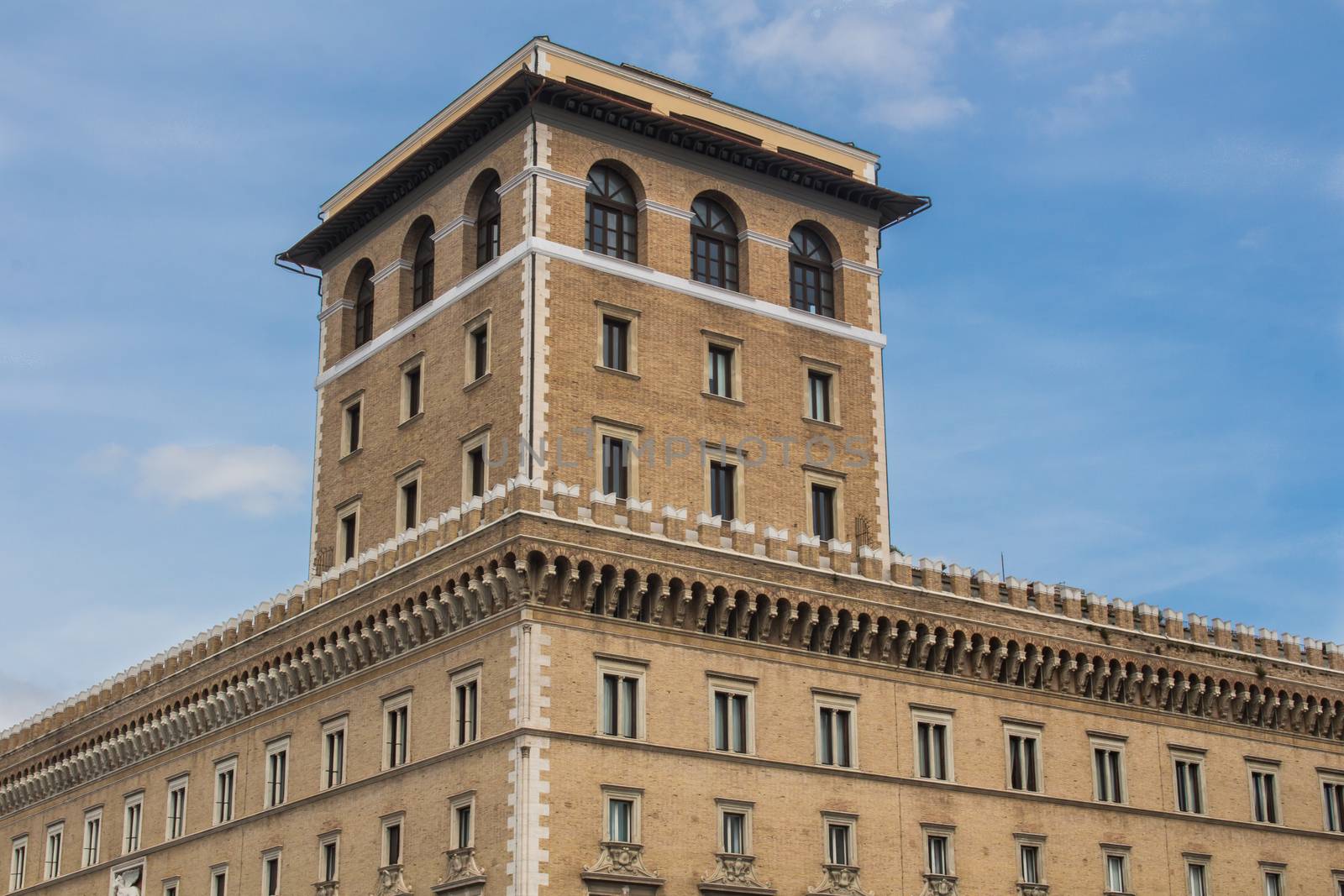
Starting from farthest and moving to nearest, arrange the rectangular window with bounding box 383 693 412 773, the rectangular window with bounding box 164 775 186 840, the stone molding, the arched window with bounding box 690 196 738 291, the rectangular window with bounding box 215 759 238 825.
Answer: the rectangular window with bounding box 164 775 186 840 → the arched window with bounding box 690 196 738 291 → the rectangular window with bounding box 215 759 238 825 → the rectangular window with bounding box 383 693 412 773 → the stone molding

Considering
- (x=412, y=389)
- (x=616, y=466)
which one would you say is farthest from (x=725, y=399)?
(x=412, y=389)

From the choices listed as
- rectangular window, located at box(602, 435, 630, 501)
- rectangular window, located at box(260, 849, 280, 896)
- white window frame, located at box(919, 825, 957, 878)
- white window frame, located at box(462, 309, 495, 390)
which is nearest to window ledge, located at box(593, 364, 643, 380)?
rectangular window, located at box(602, 435, 630, 501)

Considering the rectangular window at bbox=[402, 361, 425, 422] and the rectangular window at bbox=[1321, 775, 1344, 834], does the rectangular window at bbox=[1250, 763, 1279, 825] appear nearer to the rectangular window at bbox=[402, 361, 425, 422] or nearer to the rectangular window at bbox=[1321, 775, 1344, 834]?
the rectangular window at bbox=[1321, 775, 1344, 834]

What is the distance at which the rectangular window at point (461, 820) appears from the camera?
49.8m

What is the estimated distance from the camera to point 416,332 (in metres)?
61.8

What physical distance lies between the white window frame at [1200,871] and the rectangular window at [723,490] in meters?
17.8

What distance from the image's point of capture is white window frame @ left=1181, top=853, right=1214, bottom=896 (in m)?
59.6

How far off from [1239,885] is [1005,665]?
11.0m

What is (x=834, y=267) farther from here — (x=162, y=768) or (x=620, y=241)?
(x=162, y=768)

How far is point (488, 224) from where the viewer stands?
197 ft

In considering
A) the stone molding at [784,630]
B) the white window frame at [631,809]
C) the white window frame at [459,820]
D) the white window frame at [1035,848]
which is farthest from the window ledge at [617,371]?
the white window frame at [1035,848]

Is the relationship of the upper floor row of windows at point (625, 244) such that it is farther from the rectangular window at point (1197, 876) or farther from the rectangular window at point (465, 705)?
the rectangular window at point (1197, 876)

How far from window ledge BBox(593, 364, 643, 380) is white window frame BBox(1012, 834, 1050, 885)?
57.4ft

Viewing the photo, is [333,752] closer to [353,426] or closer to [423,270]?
[353,426]
